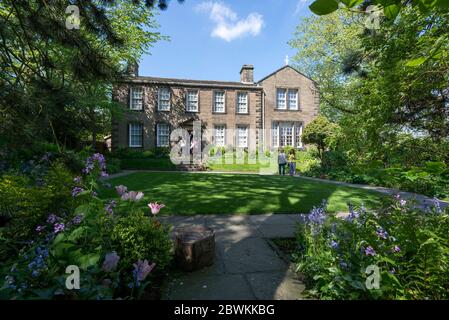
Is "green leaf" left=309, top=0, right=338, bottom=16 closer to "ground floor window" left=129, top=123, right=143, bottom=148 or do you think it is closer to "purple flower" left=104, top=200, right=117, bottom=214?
"purple flower" left=104, top=200, right=117, bottom=214

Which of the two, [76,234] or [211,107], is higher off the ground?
[211,107]

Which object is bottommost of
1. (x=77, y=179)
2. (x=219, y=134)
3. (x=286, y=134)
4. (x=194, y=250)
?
(x=194, y=250)

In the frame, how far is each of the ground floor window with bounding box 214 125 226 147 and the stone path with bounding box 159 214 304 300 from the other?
20.2 meters

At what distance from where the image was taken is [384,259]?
6.81 ft

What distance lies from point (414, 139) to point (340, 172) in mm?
12535

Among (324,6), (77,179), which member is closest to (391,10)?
(324,6)

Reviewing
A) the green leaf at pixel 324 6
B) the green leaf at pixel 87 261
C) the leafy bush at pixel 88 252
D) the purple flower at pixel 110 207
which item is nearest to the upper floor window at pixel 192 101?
the leafy bush at pixel 88 252

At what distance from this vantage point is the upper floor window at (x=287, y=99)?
1019 inches

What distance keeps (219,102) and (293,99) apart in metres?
7.93

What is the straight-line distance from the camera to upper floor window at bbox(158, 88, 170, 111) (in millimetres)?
23772

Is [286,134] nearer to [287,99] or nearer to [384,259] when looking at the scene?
[287,99]

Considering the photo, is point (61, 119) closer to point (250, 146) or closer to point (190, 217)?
point (190, 217)

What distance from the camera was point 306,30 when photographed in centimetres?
2380

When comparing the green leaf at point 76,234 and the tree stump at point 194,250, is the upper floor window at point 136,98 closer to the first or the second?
the tree stump at point 194,250
